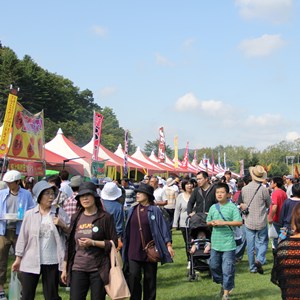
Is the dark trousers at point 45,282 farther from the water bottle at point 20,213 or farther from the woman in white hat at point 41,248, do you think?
the water bottle at point 20,213

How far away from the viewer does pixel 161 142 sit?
37.2 meters

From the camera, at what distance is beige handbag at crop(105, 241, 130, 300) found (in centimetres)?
461

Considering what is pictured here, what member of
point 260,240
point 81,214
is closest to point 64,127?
point 260,240

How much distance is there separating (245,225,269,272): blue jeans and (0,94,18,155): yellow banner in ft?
19.1

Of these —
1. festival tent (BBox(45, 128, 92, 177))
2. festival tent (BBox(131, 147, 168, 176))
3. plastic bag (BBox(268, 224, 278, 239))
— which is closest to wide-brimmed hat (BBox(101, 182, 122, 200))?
plastic bag (BBox(268, 224, 278, 239))

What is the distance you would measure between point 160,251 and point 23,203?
209 centimetres

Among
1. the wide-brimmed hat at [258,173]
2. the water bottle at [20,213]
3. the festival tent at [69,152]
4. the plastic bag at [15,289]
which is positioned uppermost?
the festival tent at [69,152]

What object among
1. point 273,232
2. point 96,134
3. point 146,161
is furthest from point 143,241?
point 146,161

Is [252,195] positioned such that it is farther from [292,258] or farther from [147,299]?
[292,258]

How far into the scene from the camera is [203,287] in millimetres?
8094

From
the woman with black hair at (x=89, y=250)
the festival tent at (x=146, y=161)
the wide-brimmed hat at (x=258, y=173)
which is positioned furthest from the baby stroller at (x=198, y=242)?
the festival tent at (x=146, y=161)

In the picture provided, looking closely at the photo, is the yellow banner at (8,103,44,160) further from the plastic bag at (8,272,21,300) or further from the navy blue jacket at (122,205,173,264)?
the navy blue jacket at (122,205,173,264)

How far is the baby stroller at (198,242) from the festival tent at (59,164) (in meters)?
15.8

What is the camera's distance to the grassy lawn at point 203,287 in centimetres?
746
